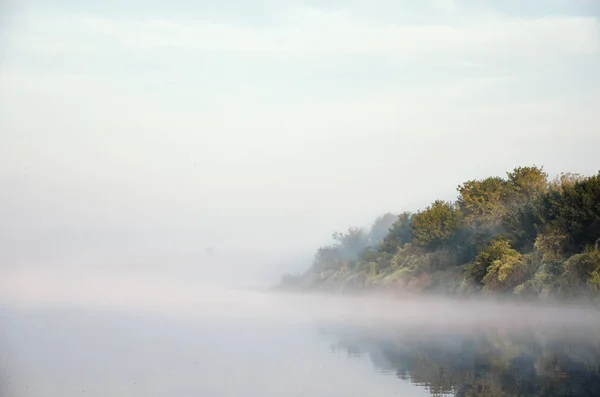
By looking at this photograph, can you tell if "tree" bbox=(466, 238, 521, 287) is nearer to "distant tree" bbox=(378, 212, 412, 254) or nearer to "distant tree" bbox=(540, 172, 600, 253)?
"distant tree" bbox=(540, 172, 600, 253)

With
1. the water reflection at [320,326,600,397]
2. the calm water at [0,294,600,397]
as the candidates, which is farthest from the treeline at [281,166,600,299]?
the water reflection at [320,326,600,397]

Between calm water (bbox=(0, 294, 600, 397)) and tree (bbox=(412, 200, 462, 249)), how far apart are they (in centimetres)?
3077

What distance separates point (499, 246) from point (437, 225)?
70.0 feet

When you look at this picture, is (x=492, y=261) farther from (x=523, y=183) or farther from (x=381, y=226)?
(x=381, y=226)

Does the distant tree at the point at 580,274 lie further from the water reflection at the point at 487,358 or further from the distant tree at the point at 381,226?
the distant tree at the point at 381,226

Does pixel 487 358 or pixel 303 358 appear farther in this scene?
pixel 303 358

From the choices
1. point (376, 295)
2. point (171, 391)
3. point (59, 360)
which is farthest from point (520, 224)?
point (171, 391)

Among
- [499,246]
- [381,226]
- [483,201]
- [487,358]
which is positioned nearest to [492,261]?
[499,246]

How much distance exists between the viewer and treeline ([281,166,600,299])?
48.2 m

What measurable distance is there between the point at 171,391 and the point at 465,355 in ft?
32.0

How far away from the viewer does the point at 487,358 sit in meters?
26.1

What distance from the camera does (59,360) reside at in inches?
1102

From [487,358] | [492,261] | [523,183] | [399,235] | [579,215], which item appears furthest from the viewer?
[399,235]

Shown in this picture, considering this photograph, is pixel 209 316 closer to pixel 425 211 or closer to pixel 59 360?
pixel 59 360
